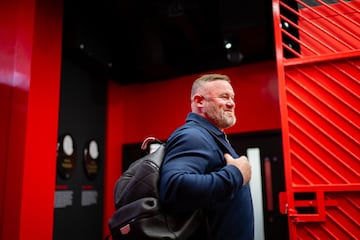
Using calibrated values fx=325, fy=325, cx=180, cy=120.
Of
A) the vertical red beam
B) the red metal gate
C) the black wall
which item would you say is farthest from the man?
the black wall

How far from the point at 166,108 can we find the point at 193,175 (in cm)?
349

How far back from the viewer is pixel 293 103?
83.0 inches

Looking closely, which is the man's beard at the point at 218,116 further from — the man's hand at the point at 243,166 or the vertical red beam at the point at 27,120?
the vertical red beam at the point at 27,120

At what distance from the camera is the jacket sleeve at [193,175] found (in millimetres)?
1031

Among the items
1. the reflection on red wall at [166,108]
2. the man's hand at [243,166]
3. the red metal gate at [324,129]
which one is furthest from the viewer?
the reflection on red wall at [166,108]

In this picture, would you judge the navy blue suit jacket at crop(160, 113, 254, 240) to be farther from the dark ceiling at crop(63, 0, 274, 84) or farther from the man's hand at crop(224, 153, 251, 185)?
the dark ceiling at crop(63, 0, 274, 84)

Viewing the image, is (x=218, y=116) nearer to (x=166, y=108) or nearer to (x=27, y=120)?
(x=27, y=120)

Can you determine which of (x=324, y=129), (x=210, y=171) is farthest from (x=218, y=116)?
(x=324, y=129)

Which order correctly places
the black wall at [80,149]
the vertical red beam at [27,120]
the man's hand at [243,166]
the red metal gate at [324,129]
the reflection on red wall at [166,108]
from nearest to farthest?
1. the man's hand at [243,166]
2. the red metal gate at [324,129]
3. the vertical red beam at [27,120]
4. the black wall at [80,149]
5. the reflection on red wall at [166,108]

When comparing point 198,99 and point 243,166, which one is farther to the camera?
point 198,99

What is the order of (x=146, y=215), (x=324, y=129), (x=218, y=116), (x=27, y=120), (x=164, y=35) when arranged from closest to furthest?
1. (x=146, y=215)
2. (x=218, y=116)
3. (x=324, y=129)
4. (x=27, y=120)
5. (x=164, y=35)

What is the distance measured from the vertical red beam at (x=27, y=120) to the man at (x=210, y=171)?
1987mm

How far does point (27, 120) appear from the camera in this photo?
111 inches

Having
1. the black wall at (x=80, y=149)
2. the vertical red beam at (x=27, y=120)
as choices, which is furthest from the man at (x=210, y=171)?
the black wall at (x=80, y=149)
